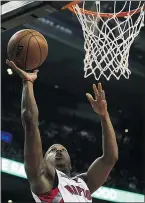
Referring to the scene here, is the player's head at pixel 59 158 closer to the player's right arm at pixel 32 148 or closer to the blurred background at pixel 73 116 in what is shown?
the player's right arm at pixel 32 148

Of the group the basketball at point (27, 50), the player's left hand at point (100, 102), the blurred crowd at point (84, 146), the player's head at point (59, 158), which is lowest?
the blurred crowd at point (84, 146)

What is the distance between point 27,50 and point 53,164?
587 millimetres

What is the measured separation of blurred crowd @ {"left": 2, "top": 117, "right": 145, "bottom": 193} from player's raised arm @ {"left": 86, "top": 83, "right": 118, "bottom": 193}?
6.74m

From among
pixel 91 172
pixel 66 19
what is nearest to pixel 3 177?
pixel 66 19

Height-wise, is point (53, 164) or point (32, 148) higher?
point (32, 148)

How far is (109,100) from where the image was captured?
30.7ft

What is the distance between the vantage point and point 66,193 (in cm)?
193

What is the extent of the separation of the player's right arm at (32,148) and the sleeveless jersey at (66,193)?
0.03 m

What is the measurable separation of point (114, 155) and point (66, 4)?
136 cm

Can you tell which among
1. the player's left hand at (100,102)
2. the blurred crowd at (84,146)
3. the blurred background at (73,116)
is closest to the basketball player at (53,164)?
the player's left hand at (100,102)

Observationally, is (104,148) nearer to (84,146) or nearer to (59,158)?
(59,158)

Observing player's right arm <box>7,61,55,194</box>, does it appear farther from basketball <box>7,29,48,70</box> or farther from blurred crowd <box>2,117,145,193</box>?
blurred crowd <box>2,117,145,193</box>

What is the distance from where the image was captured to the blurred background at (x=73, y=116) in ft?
29.3

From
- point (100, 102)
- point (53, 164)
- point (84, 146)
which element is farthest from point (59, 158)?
point (84, 146)
